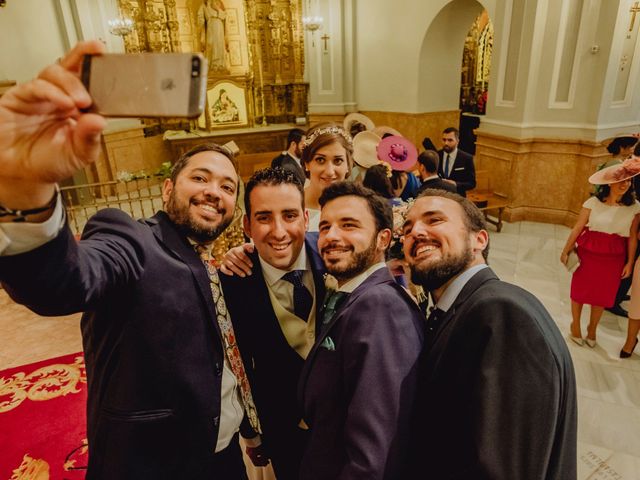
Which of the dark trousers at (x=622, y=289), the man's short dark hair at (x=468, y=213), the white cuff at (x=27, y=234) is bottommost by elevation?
the dark trousers at (x=622, y=289)

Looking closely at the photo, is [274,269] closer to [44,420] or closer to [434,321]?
[434,321]

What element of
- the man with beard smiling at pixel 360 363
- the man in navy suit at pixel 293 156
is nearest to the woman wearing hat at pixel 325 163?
the man with beard smiling at pixel 360 363

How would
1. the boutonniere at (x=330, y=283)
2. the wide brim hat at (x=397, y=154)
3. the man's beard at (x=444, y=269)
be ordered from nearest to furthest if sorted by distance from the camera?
the man's beard at (x=444, y=269)
the boutonniere at (x=330, y=283)
the wide brim hat at (x=397, y=154)

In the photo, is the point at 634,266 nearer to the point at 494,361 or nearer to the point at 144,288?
the point at 494,361

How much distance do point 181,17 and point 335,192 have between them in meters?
10.8

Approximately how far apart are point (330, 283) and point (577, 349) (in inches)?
123

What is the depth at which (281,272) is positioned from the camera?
5.72 feet

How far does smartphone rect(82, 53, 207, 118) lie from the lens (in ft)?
2.18

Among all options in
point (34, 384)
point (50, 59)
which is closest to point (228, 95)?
point (50, 59)

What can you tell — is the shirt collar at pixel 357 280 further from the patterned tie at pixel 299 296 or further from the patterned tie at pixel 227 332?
the patterned tie at pixel 227 332

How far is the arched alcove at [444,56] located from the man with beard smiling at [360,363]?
8.00 meters

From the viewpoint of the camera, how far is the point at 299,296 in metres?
1.76

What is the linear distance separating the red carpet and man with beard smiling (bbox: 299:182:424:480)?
84.0 inches

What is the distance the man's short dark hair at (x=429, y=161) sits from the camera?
414 cm
